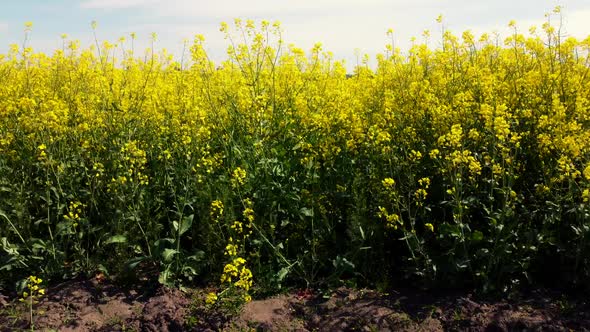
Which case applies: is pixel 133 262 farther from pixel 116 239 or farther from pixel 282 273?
pixel 282 273

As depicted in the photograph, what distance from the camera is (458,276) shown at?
3.52m

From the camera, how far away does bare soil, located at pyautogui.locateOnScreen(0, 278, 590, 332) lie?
3229 mm

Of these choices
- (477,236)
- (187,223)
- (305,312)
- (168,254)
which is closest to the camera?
(477,236)

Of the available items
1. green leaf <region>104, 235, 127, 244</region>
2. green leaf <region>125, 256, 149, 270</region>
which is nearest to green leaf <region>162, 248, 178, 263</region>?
green leaf <region>125, 256, 149, 270</region>

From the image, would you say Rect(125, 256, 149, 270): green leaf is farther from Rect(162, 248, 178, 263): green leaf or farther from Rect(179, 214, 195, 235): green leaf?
Rect(179, 214, 195, 235): green leaf

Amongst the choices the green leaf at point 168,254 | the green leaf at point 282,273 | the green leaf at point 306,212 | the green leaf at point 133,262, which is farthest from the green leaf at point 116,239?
the green leaf at point 306,212

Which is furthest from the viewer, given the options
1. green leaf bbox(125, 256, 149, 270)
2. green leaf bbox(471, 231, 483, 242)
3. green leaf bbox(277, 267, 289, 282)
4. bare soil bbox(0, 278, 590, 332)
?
green leaf bbox(125, 256, 149, 270)

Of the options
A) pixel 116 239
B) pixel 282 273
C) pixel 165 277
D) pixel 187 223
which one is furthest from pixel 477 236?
pixel 116 239

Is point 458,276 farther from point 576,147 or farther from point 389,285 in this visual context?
point 576,147

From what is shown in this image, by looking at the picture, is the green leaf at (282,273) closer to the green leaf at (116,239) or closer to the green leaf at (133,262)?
the green leaf at (133,262)

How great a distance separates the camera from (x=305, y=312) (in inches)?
137

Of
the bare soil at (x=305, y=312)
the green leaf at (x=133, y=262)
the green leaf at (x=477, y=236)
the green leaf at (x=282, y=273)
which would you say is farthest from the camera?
the green leaf at (x=133, y=262)

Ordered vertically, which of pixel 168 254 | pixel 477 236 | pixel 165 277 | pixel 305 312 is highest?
pixel 477 236

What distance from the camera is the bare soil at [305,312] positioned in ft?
10.6
